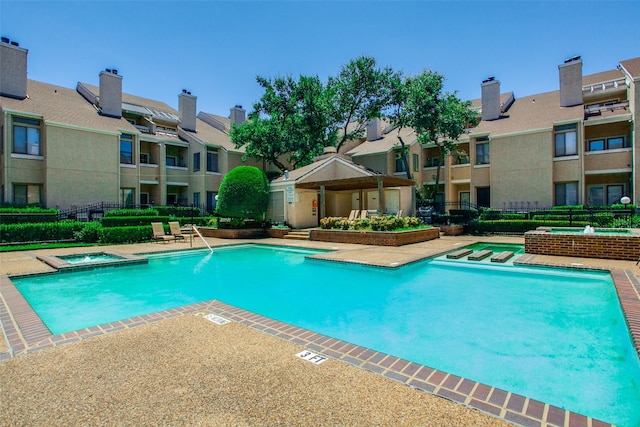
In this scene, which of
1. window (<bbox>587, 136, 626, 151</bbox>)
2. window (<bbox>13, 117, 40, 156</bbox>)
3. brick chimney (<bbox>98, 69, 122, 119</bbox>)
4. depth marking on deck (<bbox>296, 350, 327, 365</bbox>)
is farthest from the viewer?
brick chimney (<bbox>98, 69, 122, 119</bbox>)

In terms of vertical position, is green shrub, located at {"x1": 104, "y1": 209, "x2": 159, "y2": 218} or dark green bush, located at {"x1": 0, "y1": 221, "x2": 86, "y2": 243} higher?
green shrub, located at {"x1": 104, "y1": 209, "x2": 159, "y2": 218}

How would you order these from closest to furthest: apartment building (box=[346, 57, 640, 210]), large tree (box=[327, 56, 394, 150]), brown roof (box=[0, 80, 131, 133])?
brown roof (box=[0, 80, 131, 133])
apartment building (box=[346, 57, 640, 210])
large tree (box=[327, 56, 394, 150])

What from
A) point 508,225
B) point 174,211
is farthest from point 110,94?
point 508,225

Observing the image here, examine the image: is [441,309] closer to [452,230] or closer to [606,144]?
[452,230]

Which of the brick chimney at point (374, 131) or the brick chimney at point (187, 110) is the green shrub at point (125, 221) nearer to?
the brick chimney at point (187, 110)

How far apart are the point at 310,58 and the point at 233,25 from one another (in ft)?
45.4

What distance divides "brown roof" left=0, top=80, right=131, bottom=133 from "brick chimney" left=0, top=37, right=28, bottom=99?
0.59 metres

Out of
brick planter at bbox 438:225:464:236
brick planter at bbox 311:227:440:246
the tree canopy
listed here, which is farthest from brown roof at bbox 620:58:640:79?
brick planter at bbox 311:227:440:246

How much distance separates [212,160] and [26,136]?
1223 cm

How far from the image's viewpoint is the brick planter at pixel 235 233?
1930 centimetres

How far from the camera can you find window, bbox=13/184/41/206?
20438 mm

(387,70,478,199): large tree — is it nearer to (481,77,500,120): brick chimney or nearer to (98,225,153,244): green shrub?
(481,77,500,120): brick chimney

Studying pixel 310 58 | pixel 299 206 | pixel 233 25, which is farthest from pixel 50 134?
pixel 310 58

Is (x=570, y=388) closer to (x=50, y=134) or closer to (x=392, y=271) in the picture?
(x=392, y=271)
